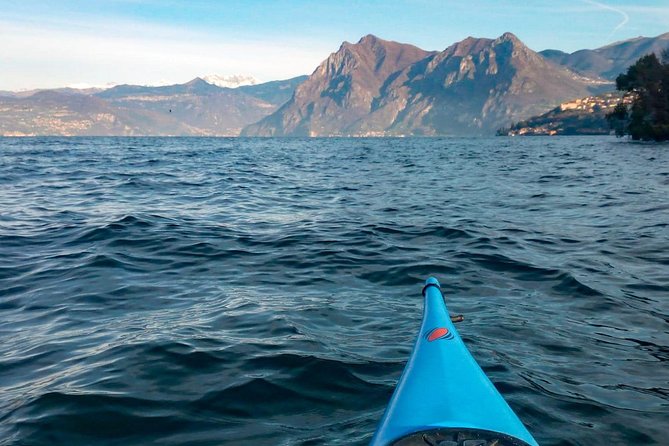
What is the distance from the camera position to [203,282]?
9477 millimetres

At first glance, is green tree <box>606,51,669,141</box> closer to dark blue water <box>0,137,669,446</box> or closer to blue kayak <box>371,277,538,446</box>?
dark blue water <box>0,137,669,446</box>

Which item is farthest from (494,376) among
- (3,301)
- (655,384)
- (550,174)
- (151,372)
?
(550,174)

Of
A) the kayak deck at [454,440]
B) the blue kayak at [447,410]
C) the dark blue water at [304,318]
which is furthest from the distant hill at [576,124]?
the kayak deck at [454,440]

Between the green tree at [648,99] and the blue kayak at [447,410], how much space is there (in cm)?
7435

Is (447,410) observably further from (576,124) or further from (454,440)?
(576,124)

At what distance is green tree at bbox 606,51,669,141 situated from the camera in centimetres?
6625

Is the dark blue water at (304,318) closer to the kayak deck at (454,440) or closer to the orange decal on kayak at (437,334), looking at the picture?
the orange decal on kayak at (437,334)

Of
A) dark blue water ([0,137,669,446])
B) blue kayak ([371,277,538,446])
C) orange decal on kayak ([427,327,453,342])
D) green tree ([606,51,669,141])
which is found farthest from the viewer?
green tree ([606,51,669,141])

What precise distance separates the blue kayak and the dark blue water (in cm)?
113

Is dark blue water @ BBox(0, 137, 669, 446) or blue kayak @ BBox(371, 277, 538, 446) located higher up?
blue kayak @ BBox(371, 277, 538, 446)

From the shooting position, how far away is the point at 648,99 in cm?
6812

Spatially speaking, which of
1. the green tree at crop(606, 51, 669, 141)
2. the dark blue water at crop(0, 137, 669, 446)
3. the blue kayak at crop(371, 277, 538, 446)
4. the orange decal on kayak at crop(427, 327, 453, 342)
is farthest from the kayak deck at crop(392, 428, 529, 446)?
the green tree at crop(606, 51, 669, 141)

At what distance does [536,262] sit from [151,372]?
820cm

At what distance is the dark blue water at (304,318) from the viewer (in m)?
4.77
